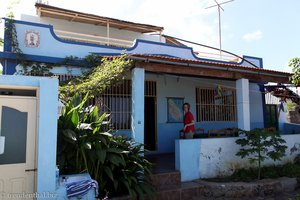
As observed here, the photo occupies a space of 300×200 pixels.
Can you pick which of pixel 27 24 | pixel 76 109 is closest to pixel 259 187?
pixel 76 109

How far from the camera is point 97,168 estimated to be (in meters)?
5.23

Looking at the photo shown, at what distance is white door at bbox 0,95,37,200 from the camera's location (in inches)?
161

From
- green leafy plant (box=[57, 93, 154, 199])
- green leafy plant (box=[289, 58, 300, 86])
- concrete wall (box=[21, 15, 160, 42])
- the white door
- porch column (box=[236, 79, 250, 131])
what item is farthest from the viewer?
concrete wall (box=[21, 15, 160, 42])

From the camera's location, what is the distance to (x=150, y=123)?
10383 millimetres

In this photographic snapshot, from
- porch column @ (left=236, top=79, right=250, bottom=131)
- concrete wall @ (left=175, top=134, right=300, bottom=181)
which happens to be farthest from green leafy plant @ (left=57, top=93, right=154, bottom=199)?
porch column @ (left=236, top=79, right=250, bottom=131)

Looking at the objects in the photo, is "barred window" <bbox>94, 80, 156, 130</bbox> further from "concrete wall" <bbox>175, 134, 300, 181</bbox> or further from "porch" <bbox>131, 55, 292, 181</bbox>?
"concrete wall" <bbox>175, 134, 300, 181</bbox>

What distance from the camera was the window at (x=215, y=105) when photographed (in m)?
11.3

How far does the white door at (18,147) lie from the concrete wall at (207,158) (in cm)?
374

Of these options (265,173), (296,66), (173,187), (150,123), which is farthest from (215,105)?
(173,187)

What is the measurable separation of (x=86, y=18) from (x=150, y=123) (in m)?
5.87

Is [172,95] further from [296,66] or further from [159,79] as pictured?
→ [296,66]

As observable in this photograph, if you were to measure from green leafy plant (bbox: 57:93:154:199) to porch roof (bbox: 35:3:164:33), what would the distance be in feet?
25.5

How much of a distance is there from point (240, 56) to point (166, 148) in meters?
5.41

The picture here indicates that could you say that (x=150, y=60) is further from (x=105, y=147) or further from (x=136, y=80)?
(x=105, y=147)
